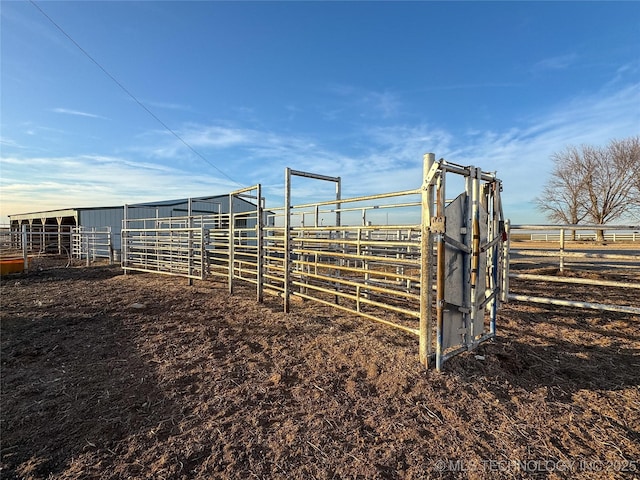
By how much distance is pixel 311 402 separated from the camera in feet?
8.59

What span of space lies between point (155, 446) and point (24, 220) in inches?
1409

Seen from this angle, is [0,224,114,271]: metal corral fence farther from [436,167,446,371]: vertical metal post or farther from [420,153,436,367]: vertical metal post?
[436,167,446,371]: vertical metal post

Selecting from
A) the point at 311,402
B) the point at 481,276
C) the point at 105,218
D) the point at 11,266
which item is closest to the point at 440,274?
the point at 481,276

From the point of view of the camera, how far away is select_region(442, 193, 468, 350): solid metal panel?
3111 millimetres

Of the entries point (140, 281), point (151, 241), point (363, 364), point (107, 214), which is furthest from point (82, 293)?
point (107, 214)

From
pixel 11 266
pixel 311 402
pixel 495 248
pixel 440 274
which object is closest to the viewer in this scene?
pixel 311 402

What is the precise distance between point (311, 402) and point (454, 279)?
182cm

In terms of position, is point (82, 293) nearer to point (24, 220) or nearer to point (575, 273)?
point (575, 273)

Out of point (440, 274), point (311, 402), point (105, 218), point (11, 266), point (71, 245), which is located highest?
point (105, 218)

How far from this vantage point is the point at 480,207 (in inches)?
133

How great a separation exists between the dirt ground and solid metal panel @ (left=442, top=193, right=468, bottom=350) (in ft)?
1.03

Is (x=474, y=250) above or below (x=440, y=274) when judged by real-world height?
above

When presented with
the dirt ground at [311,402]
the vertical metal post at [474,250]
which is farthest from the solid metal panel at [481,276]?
the dirt ground at [311,402]

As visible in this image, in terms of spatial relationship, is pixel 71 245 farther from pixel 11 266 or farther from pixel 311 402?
pixel 311 402
